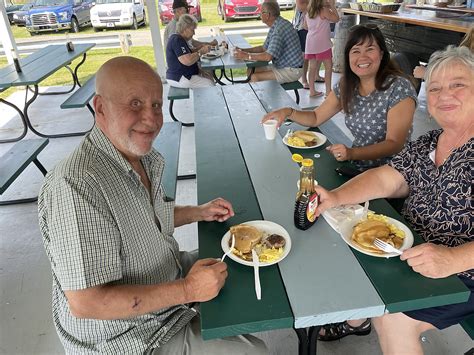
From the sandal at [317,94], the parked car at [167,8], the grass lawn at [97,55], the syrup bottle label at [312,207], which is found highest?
the parked car at [167,8]

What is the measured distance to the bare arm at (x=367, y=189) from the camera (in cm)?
142

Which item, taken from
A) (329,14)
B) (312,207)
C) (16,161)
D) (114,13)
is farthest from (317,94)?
(114,13)

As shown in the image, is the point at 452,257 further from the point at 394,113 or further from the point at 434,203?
the point at 394,113

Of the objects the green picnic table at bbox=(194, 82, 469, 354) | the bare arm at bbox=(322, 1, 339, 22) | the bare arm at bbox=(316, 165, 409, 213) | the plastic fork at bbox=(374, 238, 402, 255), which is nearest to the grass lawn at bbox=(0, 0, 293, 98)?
the bare arm at bbox=(322, 1, 339, 22)

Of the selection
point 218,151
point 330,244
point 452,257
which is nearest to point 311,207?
point 330,244

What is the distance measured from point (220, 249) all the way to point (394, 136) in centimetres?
116

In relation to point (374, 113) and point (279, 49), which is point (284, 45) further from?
point (374, 113)

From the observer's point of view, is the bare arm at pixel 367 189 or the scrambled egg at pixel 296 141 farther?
the scrambled egg at pixel 296 141

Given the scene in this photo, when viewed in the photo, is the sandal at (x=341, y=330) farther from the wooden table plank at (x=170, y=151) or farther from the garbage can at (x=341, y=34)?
the garbage can at (x=341, y=34)

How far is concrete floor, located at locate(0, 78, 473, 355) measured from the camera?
179 centimetres

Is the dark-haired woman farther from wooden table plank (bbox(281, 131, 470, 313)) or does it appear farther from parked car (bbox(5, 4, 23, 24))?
parked car (bbox(5, 4, 23, 24))

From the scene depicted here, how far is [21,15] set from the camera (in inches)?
423

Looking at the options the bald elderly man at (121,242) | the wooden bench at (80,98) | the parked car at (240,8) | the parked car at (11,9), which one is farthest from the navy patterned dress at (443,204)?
the parked car at (11,9)

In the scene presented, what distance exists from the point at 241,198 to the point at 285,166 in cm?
36
